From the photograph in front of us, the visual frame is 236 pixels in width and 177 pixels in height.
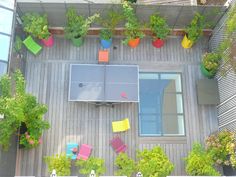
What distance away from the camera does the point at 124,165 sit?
9562 mm

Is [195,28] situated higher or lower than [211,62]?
higher

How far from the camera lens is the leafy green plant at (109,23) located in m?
10.7

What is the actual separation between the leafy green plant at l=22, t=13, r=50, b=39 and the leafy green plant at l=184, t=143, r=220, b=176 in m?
5.77

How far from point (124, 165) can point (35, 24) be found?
5.01 m

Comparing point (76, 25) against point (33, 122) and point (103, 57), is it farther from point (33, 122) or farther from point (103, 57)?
point (33, 122)

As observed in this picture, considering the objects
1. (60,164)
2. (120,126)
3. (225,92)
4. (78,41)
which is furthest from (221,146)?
(78,41)

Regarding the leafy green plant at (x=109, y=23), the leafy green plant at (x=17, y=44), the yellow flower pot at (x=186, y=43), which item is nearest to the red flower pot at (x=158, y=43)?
the yellow flower pot at (x=186, y=43)

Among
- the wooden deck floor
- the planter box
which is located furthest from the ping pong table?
the planter box

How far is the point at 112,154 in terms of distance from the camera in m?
10.3

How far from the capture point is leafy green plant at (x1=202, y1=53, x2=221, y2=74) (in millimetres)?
10594

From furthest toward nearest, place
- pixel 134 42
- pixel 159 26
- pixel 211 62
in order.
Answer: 1. pixel 134 42
2. pixel 159 26
3. pixel 211 62

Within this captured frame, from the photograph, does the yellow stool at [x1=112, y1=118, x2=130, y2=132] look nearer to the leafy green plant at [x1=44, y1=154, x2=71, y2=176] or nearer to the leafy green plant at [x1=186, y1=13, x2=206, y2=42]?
the leafy green plant at [x1=44, y1=154, x2=71, y2=176]

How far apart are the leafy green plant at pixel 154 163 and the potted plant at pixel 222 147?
1322 millimetres

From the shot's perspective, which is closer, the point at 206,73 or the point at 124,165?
the point at 124,165
